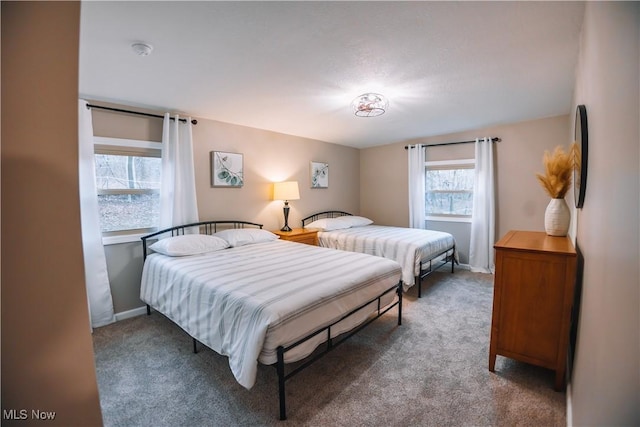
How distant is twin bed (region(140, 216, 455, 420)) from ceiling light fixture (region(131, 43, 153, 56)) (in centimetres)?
166

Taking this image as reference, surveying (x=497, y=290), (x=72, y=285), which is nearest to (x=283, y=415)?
(x=72, y=285)

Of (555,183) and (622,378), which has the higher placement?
(555,183)

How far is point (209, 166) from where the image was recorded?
3.66 metres

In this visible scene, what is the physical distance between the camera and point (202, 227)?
11.8 ft

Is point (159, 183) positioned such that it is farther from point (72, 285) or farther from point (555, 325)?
point (555, 325)

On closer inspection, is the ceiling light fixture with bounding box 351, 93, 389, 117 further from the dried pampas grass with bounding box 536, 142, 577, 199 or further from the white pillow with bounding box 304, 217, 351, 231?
the white pillow with bounding box 304, 217, 351, 231

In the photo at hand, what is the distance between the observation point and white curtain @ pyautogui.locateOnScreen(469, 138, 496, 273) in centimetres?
424

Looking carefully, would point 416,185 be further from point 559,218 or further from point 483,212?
point 559,218

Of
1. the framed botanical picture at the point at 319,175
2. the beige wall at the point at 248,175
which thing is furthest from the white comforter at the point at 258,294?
the framed botanical picture at the point at 319,175

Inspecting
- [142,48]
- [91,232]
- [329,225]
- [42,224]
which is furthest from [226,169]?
[42,224]

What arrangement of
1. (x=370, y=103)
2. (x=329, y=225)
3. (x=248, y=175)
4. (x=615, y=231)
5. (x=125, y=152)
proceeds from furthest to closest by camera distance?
1. (x=329, y=225)
2. (x=248, y=175)
3. (x=125, y=152)
4. (x=370, y=103)
5. (x=615, y=231)

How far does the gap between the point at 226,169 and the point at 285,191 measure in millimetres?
901

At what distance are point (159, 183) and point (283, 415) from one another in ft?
9.27

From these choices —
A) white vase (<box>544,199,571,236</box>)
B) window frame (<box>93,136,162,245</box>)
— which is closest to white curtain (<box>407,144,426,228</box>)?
white vase (<box>544,199,571,236</box>)
